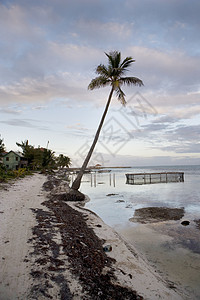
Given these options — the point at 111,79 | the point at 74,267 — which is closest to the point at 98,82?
the point at 111,79

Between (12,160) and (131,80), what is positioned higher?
(131,80)

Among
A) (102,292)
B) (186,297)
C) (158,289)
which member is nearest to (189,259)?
(186,297)

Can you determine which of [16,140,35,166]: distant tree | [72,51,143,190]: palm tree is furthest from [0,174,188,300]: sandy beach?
[16,140,35,166]: distant tree

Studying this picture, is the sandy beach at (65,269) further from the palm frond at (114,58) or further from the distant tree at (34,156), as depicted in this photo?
the distant tree at (34,156)

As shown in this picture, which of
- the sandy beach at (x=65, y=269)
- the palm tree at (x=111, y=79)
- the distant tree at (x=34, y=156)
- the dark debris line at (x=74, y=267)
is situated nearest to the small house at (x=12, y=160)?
the distant tree at (x=34, y=156)

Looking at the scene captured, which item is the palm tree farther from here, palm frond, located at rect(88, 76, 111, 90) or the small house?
the small house

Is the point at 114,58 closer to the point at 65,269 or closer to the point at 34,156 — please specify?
the point at 65,269

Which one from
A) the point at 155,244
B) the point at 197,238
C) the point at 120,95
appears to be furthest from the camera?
the point at 120,95

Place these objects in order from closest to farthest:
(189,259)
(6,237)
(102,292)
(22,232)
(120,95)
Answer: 1. (102,292)
2. (6,237)
3. (22,232)
4. (189,259)
5. (120,95)

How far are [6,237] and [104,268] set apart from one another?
2789 mm

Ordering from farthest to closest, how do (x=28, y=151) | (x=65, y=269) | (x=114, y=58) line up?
(x=28, y=151) → (x=114, y=58) → (x=65, y=269)

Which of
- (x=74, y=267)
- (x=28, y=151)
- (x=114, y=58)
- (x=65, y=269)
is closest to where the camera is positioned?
(x=65, y=269)

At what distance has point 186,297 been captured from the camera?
3.82 meters

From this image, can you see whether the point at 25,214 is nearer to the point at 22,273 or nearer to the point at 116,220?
the point at 22,273
